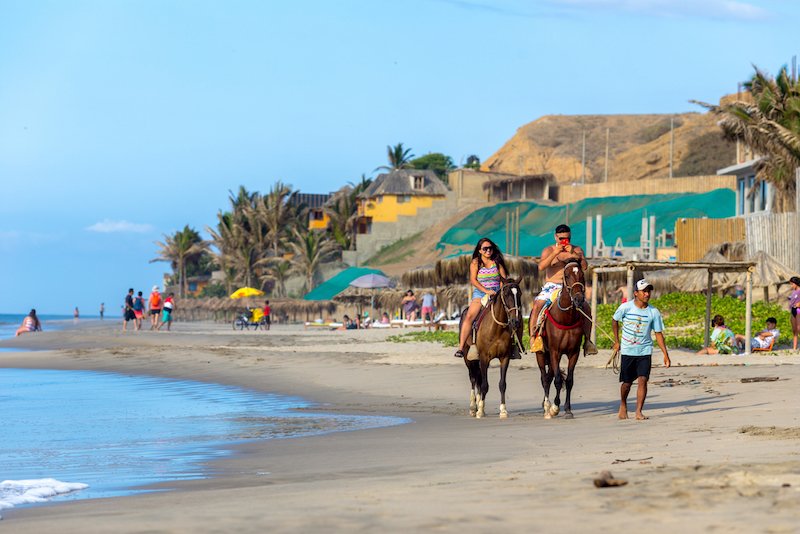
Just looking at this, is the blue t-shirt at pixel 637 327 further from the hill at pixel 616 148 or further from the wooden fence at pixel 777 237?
the hill at pixel 616 148

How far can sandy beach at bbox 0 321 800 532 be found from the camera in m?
5.77

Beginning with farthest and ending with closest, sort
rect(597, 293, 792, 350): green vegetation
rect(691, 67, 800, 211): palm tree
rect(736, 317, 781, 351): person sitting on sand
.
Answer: rect(691, 67, 800, 211): palm tree → rect(597, 293, 792, 350): green vegetation → rect(736, 317, 781, 351): person sitting on sand

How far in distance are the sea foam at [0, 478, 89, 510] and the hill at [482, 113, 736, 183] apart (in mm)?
101561

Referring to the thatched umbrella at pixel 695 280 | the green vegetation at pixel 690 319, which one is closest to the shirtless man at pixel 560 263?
the green vegetation at pixel 690 319

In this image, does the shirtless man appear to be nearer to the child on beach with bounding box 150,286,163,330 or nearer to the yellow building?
the child on beach with bounding box 150,286,163,330

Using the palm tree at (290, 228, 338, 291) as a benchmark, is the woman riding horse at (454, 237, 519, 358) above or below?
below

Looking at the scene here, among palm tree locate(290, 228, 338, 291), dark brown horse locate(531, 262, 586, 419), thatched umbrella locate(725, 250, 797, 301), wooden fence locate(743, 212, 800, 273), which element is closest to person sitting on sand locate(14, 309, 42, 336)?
wooden fence locate(743, 212, 800, 273)

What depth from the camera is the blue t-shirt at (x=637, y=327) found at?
11781 mm

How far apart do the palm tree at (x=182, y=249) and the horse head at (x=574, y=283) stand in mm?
90544

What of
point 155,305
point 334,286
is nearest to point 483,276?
point 155,305

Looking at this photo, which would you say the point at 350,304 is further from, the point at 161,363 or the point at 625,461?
the point at 625,461

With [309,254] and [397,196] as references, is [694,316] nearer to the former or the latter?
[309,254]

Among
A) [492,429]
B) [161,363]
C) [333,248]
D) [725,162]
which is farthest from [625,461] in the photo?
[725,162]

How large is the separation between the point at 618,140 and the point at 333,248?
68641mm
